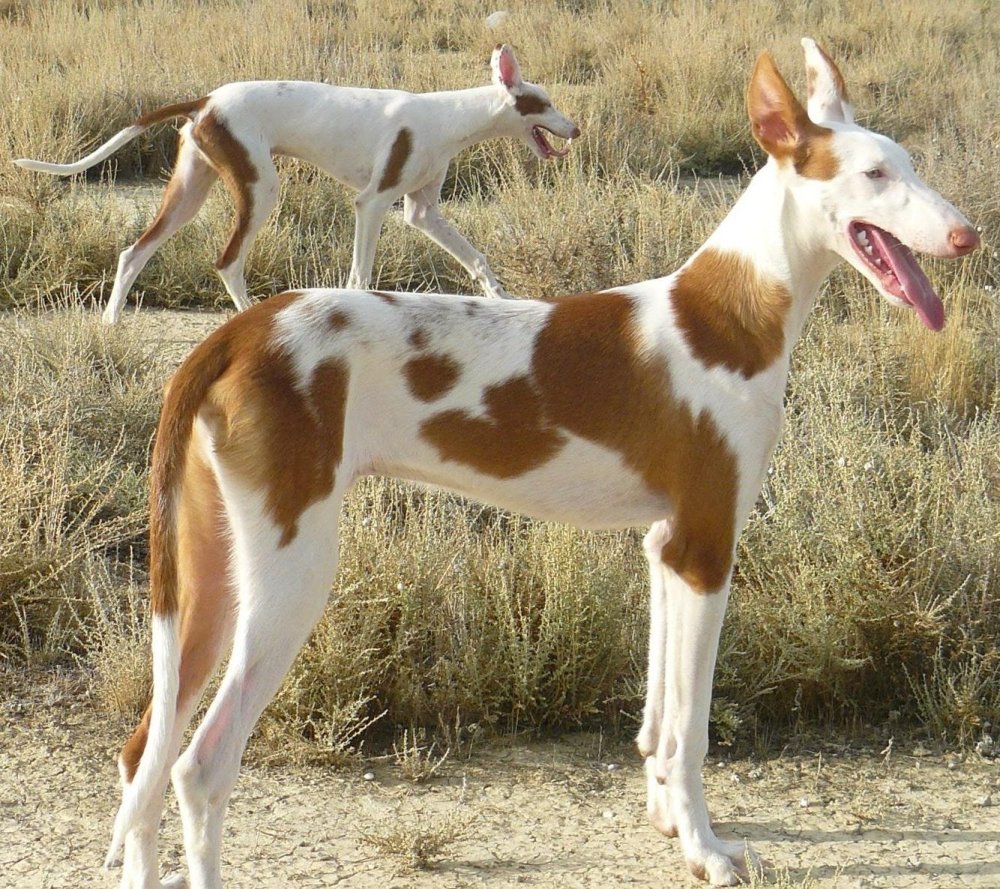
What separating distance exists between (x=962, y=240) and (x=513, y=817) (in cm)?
183

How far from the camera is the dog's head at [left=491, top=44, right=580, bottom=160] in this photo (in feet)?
25.9

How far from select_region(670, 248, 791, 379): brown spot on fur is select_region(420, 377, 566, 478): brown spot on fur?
39 cm

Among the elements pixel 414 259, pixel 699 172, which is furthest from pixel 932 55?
pixel 414 259

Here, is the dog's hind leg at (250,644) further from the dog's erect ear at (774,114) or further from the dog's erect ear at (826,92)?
the dog's erect ear at (826,92)

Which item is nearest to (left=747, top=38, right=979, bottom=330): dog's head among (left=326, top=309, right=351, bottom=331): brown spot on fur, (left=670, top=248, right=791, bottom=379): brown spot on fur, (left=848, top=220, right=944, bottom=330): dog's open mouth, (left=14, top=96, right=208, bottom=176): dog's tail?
(left=848, top=220, right=944, bottom=330): dog's open mouth

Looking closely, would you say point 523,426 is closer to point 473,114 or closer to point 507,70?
point 473,114

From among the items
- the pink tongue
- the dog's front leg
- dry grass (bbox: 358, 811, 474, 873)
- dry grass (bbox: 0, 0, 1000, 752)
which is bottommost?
dry grass (bbox: 358, 811, 474, 873)

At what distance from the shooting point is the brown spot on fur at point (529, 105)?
7938 millimetres

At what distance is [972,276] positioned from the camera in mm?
7602

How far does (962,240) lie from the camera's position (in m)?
3.11

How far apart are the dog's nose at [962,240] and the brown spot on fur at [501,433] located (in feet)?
3.08

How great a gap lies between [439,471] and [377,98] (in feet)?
15.3

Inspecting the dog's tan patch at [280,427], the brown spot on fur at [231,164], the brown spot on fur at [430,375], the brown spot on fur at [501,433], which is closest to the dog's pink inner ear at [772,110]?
the brown spot on fur at [501,433]

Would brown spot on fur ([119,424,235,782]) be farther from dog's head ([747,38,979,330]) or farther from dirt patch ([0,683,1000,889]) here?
dog's head ([747,38,979,330])
